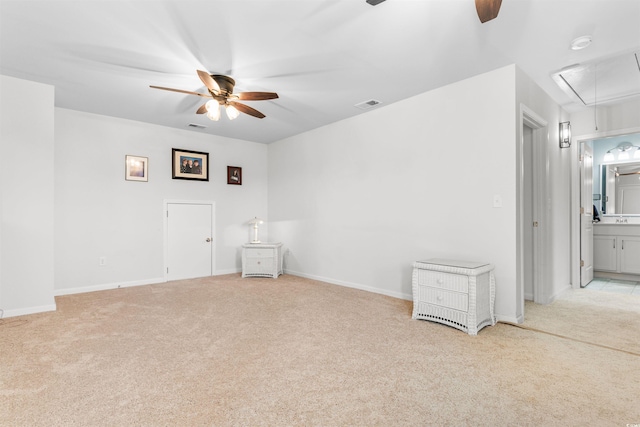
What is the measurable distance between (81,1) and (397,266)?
3.78 metres

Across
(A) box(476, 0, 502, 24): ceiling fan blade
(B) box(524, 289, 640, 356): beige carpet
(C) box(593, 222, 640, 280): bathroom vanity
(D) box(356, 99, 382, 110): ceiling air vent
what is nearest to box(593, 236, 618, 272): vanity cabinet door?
(C) box(593, 222, 640, 280): bathroom vanity

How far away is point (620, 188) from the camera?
17.4 ft

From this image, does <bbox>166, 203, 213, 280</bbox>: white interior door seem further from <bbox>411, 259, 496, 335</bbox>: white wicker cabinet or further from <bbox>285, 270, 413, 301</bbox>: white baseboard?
<bbox>411, 259, 496, 335</bbox>: white wicker cabinet

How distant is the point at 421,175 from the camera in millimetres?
3734

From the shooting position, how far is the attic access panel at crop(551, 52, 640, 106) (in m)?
2.94

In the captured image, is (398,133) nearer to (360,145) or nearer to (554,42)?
(360,145)

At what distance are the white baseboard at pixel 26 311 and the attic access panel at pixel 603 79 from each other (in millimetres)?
5777

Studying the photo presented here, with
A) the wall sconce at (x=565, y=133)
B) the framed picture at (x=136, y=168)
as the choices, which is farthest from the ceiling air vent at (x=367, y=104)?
the framed picture at (x=136, y=168)

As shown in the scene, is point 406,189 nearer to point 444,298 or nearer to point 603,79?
point 444,298

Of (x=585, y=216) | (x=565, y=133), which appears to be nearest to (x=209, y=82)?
(x=565, y=133)

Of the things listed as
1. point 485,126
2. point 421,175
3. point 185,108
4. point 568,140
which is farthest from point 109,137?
point 568,140

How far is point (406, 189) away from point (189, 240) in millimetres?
3576

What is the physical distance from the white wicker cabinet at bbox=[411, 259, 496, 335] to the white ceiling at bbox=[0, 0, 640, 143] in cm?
190

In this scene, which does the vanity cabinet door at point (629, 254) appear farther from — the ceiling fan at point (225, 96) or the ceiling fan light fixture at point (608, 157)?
the ceiling fan at point (225, 96)
